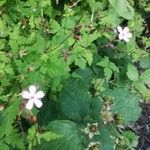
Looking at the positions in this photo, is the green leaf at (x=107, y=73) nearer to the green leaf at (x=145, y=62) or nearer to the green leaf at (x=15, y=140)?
the green leaf at (x=145, y=62)

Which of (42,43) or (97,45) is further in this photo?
(97,45)

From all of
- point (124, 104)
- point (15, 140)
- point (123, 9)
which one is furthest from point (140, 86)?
point (15, 140)

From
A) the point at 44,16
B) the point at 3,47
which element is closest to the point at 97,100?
the point at 3,47

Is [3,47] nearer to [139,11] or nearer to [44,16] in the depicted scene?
[44,16]

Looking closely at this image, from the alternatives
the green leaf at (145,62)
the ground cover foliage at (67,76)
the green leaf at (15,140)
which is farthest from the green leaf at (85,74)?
the green leaf at (15,140)

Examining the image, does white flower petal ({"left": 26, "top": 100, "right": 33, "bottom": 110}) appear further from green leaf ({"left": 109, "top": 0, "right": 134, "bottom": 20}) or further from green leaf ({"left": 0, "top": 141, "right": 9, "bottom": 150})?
green leaf ({"left": 109, "top": 0, "right": 134, "bottom": 20})

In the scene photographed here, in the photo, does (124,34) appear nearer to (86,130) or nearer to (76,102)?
(76,102)
